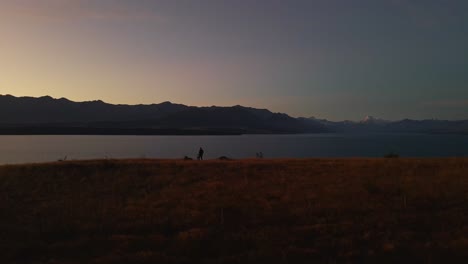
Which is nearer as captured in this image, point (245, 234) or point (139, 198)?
point (245, 234)

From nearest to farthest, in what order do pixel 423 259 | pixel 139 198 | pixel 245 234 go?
1. pixel 423 259
2. pixel 245 234
3. pixel 139 198

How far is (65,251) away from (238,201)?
885cm

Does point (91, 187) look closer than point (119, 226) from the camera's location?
No

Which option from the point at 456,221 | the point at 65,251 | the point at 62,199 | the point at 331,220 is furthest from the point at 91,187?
the point at 456,221

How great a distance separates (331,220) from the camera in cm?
1525

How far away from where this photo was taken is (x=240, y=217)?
16.2 metres

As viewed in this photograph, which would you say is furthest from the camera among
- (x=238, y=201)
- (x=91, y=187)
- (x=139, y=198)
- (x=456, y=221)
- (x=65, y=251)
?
(x=91, y=187)

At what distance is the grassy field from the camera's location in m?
11.6

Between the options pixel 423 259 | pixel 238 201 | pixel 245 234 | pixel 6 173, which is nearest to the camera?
pixel 423 259

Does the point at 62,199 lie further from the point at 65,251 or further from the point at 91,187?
the point at 65,251

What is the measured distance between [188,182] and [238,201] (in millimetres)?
7650

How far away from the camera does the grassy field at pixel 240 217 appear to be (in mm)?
11586

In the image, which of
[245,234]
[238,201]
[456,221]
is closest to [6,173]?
[238,201]

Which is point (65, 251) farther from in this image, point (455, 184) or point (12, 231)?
point (455, 184)
